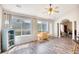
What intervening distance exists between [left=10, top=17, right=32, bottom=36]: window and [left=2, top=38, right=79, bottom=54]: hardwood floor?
0.29 metres

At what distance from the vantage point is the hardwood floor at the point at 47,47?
2.30m

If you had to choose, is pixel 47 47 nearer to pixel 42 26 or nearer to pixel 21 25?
pixel 42 26

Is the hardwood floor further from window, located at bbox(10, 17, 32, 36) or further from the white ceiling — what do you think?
the white ceiling

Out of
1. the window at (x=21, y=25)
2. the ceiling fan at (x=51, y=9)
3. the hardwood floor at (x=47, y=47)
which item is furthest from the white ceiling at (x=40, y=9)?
the hardwood floor at (x=47, y=47)

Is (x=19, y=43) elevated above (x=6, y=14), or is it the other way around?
(x=6, y=14)

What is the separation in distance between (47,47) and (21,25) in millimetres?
763

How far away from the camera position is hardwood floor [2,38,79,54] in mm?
2301

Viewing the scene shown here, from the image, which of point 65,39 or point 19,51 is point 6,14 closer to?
point 19,51

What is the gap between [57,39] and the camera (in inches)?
95.6

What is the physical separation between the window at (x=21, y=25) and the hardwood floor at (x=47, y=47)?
0.95ft

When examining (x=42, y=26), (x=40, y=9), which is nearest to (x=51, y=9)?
(x=40, y=9)
